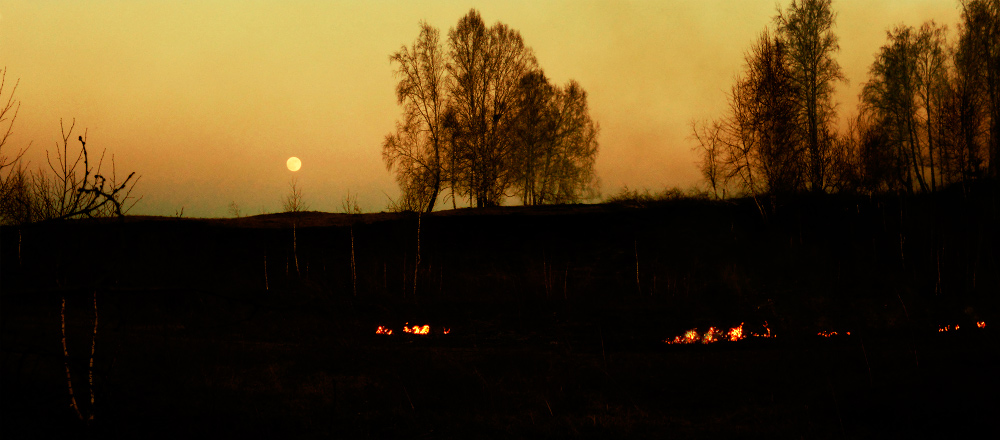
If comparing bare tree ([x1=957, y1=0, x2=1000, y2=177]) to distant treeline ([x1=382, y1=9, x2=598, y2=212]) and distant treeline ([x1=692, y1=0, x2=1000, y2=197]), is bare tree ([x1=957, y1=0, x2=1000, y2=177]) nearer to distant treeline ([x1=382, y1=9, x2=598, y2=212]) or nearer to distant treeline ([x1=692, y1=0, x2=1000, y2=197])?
distant treeline ([x1=692, y1=0, x2=1000, y2=197])

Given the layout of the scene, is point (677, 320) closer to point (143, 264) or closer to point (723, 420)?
point (723, 420)

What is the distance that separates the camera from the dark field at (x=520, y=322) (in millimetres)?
5352

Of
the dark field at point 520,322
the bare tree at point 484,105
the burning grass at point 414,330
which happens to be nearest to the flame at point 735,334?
the dark field at point 520,322

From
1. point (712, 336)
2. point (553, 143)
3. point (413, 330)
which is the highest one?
point (553, 143)

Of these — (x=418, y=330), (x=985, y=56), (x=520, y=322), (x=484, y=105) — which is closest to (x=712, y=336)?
(x=520, y=322)

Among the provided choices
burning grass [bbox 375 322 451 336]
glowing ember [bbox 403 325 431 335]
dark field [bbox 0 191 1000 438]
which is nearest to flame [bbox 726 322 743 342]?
dark field [bbox 0 191 1000 438]

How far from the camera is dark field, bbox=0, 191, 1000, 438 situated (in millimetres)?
5352

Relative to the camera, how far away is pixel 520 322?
12.8 metres

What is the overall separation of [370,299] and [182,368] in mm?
7100

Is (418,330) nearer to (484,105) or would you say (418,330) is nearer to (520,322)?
(520,322)

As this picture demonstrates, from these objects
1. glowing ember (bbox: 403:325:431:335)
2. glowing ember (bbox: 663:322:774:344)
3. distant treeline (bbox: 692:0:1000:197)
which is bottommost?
glowing ember (bbox: 663:322:774:344)

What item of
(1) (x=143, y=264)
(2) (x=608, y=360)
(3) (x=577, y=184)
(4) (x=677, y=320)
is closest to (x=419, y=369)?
(2) (x=608, y=360)

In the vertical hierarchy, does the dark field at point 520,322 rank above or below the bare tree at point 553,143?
below

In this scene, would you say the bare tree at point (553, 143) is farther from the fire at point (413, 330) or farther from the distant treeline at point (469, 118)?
the fire at point (413, 330)
